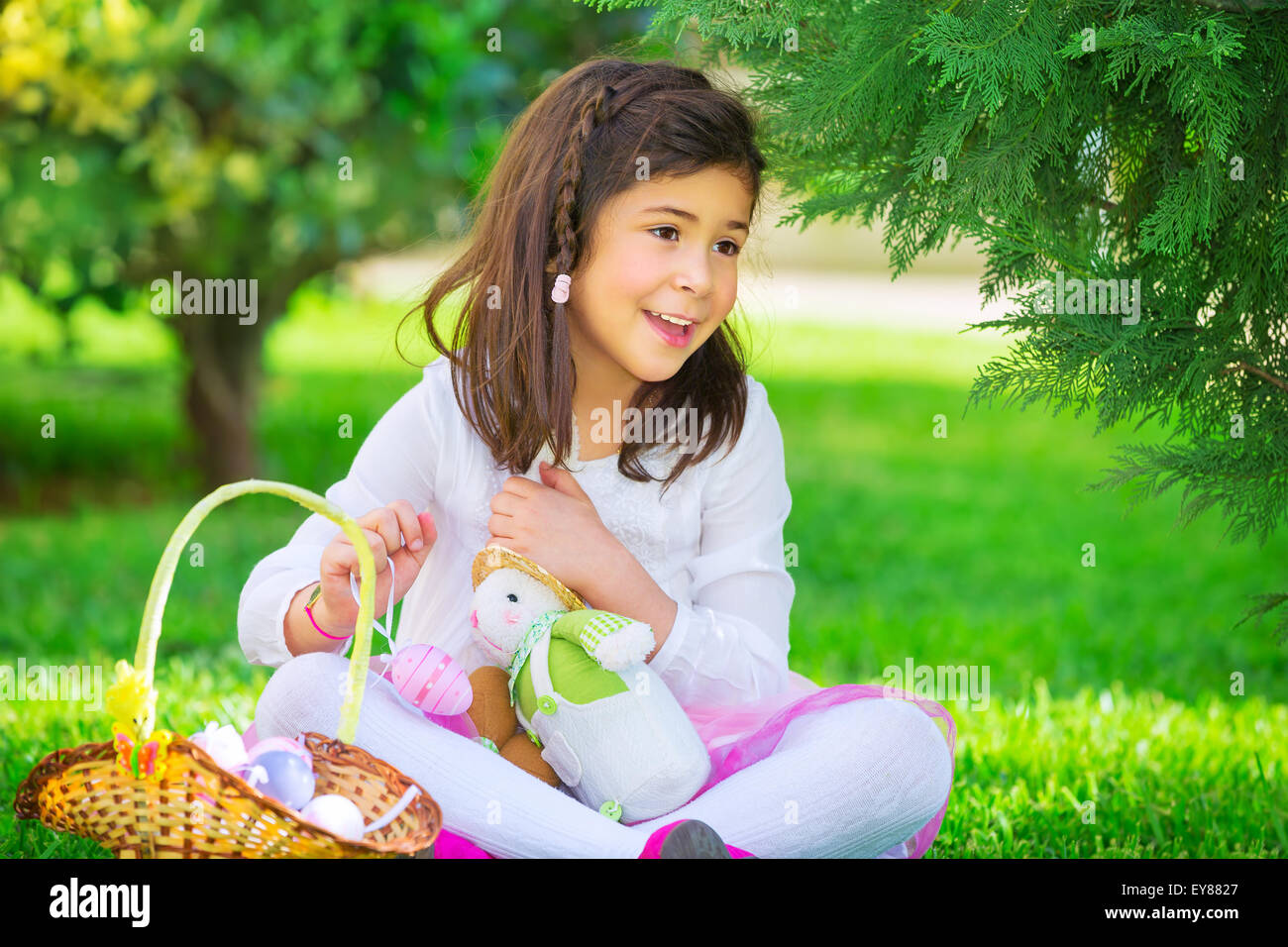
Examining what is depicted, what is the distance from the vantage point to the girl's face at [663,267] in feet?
7.85

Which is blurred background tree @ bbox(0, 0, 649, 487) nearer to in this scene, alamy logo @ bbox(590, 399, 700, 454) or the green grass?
the green grass

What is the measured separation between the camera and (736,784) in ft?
7.13

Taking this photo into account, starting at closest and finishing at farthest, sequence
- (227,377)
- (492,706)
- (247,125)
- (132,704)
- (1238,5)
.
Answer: (132,704), (1238,5), (492,706), (247,125), (227,377)

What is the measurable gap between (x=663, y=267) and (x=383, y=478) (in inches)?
26.5

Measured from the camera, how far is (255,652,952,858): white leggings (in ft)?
6.95

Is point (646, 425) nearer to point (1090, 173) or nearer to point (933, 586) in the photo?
point (1090, 173)

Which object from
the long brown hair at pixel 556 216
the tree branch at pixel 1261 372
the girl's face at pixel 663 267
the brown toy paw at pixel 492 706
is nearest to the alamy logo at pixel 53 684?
the brown toy paw at pixel 492 706

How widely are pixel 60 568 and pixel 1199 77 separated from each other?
472 cm

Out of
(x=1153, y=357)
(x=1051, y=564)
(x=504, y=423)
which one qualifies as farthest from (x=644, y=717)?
(x=1051, y=564)

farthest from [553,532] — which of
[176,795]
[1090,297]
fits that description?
[1090,297]

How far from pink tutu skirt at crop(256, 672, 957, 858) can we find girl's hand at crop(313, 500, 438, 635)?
234 millimetres

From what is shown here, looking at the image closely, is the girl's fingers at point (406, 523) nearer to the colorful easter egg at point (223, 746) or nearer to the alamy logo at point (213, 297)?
the colorful easter egg at point (223, 746)

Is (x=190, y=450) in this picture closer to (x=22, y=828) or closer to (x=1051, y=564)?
(x=1051, y=564)

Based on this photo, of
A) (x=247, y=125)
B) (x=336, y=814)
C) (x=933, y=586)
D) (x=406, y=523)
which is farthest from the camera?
(x=247, y=125)
